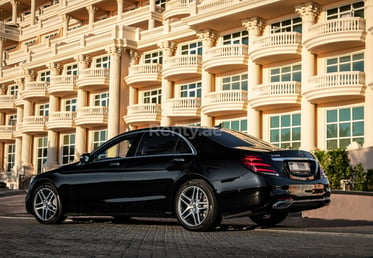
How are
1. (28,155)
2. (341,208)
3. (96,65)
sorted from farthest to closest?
1. (28,155)
2. (96,65)
3. (341,208)

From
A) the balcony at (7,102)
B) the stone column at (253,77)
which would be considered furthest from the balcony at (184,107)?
the balcony at (7,102)

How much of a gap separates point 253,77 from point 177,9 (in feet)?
34.4

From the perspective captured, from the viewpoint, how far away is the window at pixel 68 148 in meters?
47.7

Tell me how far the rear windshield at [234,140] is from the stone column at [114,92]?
32.6 metres

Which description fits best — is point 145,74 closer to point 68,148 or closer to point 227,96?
point 227,96

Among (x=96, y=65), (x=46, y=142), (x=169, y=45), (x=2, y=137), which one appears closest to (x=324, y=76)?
(x=169, y=45)

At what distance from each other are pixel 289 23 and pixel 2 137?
1194 inches

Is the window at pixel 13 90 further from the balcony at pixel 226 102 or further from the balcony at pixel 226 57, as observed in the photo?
the balcony at pixel 226 102

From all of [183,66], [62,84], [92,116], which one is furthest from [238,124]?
[62,84]

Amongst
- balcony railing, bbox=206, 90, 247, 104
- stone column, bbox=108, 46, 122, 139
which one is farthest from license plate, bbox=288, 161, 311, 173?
stone column, bbox=108, 46, 122, 139

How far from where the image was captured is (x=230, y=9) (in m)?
33.8

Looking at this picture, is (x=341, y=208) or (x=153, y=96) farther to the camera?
(x=153, y=96)

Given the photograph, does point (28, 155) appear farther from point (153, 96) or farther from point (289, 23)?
point (289, 23)

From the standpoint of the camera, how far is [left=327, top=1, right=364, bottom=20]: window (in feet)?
97.7
